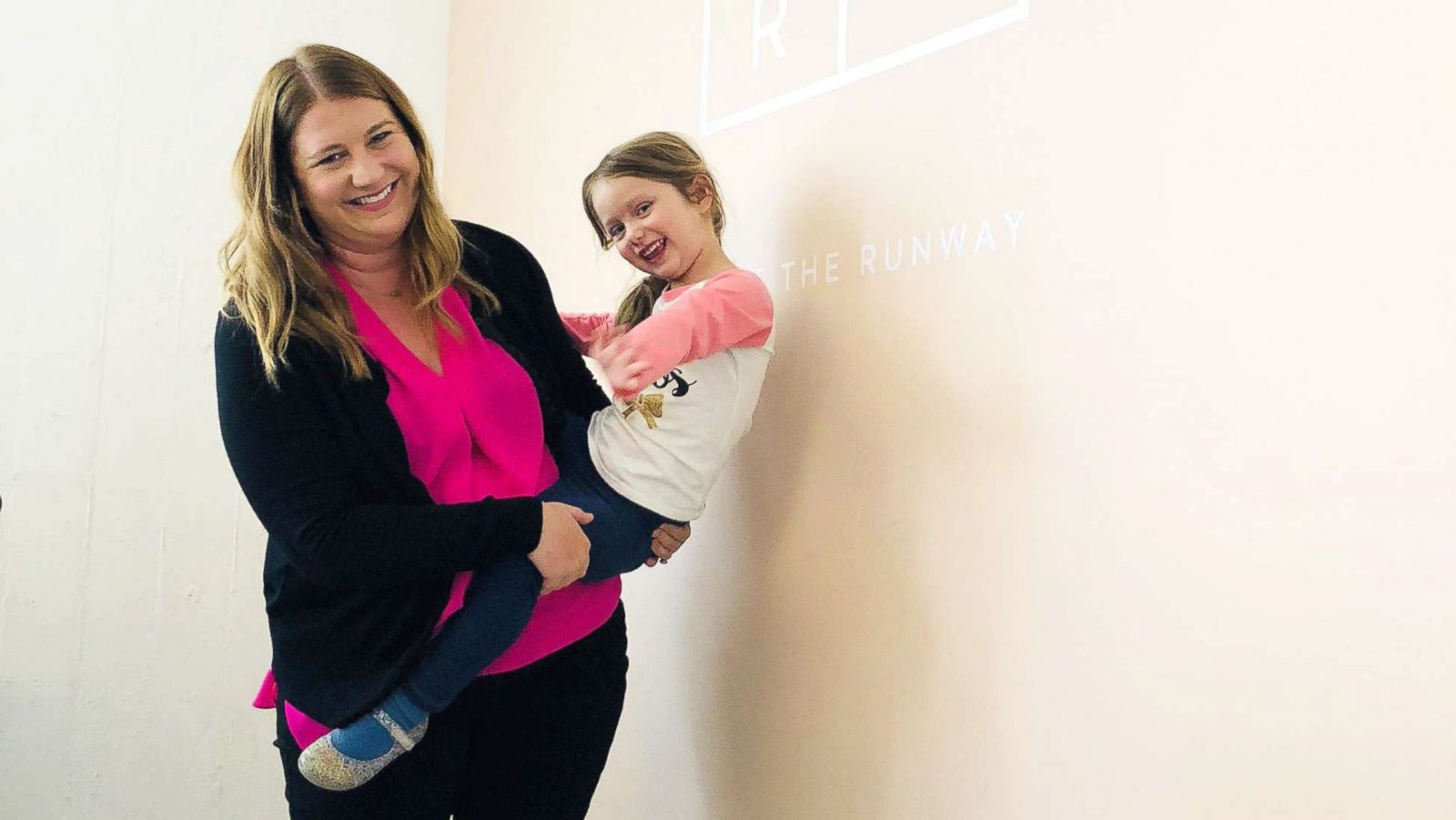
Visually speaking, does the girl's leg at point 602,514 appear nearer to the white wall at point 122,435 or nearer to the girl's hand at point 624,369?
the girl's hand at point 624,369

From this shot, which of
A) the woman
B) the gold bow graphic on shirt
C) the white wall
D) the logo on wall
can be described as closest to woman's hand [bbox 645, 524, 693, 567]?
the woman

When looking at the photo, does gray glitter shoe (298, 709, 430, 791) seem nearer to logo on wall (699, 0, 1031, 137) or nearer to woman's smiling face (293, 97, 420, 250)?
woman's smiling face (293, 97, 420, 250)

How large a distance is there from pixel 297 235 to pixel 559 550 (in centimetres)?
46

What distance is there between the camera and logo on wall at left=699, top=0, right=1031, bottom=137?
4.75ft

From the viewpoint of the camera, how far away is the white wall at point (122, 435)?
2150mm

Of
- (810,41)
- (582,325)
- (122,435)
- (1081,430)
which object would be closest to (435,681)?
(582,325)

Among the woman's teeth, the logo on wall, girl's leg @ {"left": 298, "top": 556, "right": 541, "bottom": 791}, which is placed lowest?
girl's leg @ {"left": 298, "top": 556, "right": 541, "bottom": 791}

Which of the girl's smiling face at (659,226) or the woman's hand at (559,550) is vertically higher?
the girl's smiling face at (659,226)

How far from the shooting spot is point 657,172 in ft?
5.11

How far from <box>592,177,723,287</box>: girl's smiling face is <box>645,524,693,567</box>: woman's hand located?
33 cm

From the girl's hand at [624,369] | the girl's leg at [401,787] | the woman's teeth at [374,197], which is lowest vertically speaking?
the girl's leg at [401,787]

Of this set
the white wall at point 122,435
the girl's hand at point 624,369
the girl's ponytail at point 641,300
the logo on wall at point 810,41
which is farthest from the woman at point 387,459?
the white wall at point 122,435

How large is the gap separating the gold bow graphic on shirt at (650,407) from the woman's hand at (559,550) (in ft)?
0.54

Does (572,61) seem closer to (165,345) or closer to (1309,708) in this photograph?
(165,345)
